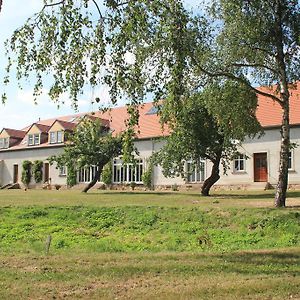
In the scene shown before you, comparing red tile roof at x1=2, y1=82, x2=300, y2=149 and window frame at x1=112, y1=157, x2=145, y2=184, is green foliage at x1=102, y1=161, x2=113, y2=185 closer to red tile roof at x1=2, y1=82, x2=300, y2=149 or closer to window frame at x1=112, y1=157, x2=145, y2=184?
window frame at x1=112, y1=157, x2=145, y2=184

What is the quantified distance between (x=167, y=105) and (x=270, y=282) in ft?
16.2

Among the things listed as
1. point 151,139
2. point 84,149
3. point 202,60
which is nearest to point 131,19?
point 202,60

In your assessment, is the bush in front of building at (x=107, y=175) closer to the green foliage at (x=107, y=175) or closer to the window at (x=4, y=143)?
the green foliage at (x=107, y=175)

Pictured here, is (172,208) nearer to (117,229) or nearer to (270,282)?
(117,229)

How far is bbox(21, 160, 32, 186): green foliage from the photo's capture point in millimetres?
52031

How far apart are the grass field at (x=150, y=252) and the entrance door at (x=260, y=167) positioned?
16.5 metres

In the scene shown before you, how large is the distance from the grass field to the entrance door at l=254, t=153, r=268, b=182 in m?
16.5

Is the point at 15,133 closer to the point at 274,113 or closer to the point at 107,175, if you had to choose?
the point at 107,175

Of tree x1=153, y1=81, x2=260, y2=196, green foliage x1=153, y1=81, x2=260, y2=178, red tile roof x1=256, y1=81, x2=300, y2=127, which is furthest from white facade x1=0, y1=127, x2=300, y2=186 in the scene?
green foliage x1=153, y1=81, x2=260, y2=178

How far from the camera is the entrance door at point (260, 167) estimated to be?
35497 millimetres

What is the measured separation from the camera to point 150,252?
13.4 meters

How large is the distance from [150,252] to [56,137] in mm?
39410

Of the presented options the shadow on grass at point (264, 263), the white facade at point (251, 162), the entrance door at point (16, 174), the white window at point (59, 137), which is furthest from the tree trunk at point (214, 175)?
the entrance door at point (16, 174)

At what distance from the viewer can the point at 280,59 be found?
18891mm
